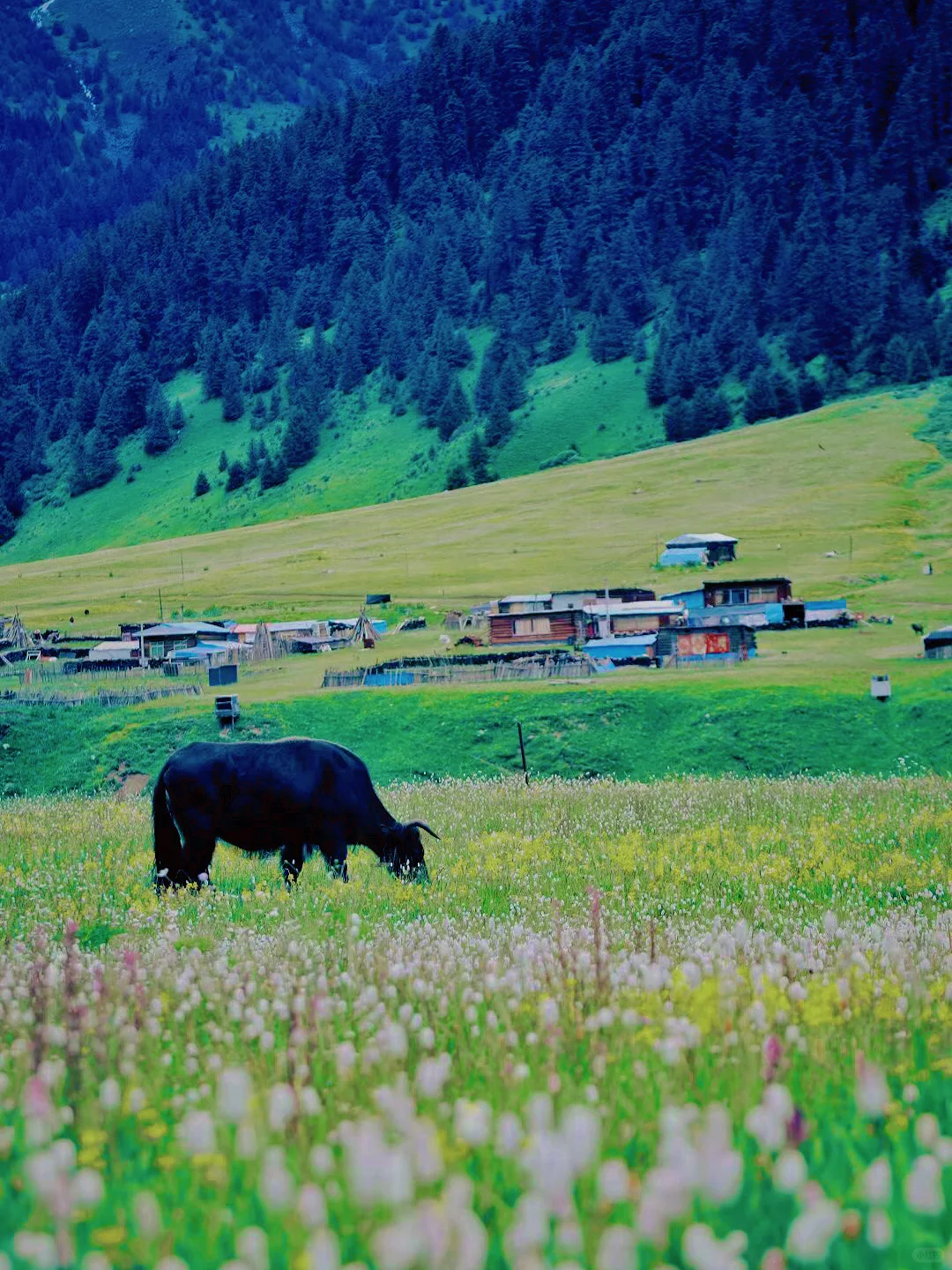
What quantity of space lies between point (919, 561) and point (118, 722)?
70292 mm

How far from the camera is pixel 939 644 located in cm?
6475

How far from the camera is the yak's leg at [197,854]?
14.6 m

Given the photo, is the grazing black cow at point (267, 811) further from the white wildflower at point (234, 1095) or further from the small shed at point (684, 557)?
the small shed at point (684, 557)

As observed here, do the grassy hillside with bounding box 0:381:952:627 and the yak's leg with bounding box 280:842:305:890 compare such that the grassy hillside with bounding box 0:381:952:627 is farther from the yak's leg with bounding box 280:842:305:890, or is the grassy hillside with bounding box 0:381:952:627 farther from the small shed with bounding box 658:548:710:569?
the yak's leg with bounding box 280:842:305:890

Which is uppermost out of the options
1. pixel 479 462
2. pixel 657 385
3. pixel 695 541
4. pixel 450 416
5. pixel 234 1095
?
pixel 657 385

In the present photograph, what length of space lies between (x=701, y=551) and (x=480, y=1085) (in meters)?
110

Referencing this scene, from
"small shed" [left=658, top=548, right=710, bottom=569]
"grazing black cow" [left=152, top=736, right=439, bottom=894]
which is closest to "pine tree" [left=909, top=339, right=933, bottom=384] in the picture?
"small shed" [left=658, top=548, right=710, bottom=569]

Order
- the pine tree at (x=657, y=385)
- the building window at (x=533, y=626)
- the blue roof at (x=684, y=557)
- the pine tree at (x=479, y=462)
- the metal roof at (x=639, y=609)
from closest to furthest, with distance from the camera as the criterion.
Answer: the metal roof at (x=639, y=609)
the building window at (x=533, y=626)
the blue roof at (x=684, y=557)
the pine tree at (x=479, y=462)
the pine tree at (x=657, y=385)

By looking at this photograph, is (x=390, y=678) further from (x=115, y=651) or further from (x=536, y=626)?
(x=115, y=651)

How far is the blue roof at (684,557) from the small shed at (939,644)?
46.7 meters

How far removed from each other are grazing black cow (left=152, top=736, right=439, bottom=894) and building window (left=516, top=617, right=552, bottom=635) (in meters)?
72.1

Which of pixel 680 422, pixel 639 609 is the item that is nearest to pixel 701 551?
pixel 639 609

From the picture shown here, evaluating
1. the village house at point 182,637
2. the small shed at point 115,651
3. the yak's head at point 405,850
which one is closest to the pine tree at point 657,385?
the village house at point 182,637

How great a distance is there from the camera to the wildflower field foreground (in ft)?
10.6
